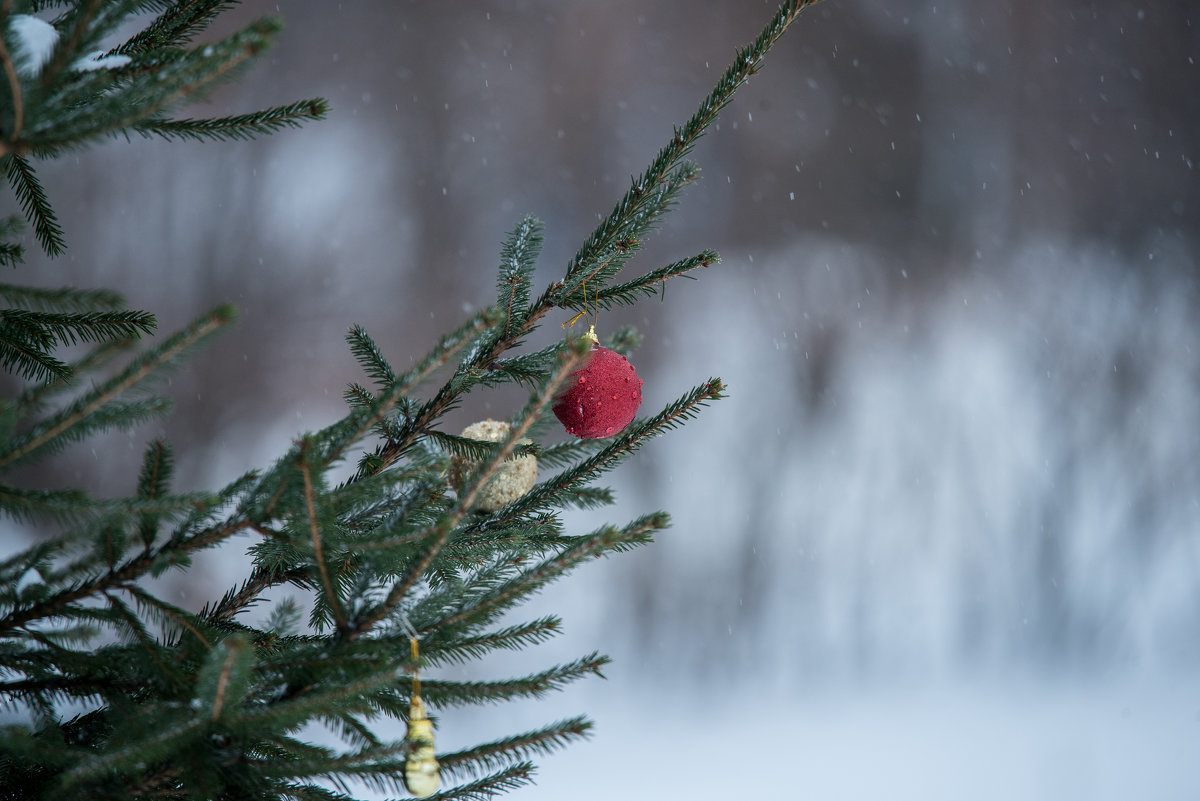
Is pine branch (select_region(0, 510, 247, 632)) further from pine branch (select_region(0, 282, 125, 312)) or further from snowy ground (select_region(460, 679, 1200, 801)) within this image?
snowy ground (select_region(460, 679, 1200, 801))

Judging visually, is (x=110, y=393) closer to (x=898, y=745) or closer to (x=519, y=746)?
(x=519, y=746)

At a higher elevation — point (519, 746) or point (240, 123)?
point (240, 123)

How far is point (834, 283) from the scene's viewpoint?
218 cm

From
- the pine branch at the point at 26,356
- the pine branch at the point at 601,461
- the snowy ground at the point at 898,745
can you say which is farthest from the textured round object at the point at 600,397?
the snowy ground at the point at 898,745

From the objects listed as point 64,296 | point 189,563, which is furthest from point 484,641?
point 64,296

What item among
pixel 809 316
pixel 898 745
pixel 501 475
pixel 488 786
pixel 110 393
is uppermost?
pixel 809 316

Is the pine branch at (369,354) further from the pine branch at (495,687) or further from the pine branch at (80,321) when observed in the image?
the pine branch at (495,687)

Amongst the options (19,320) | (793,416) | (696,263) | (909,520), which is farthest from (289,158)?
(909,520)

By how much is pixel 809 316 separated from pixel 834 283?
111mm

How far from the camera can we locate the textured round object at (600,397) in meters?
0.59

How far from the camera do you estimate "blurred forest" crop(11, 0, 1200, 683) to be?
6.66 ft

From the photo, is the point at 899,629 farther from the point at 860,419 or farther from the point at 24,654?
the point at 24,654

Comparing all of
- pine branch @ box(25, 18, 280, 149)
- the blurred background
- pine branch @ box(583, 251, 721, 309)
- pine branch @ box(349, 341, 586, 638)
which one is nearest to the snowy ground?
the blurred background

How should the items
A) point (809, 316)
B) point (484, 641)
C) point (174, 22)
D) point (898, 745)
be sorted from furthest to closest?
1. point (809, 316)
2. point (898, 745)
3. point (174, 22)
4. point (484, 641)
